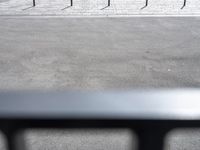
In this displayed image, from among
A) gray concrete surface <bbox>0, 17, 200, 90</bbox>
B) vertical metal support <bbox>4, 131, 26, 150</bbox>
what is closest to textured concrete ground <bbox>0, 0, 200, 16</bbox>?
gray concrete surface <bbox>0, 17, 200, 90</bbox>

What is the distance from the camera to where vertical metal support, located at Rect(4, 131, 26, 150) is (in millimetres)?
1143

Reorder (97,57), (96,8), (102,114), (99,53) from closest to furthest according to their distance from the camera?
(102,114)
(97,57)
(99,53)
(96,8)

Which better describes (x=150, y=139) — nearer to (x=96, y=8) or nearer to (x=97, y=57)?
(x=97, y=57)

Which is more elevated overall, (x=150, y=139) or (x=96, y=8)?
(x=150, y=139)

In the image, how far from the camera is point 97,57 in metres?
8.16

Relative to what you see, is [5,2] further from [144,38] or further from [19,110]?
[19,110]

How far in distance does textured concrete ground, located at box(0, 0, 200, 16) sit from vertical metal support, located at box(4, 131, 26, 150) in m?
12.3

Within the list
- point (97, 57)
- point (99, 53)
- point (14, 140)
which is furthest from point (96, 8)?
point (14, 140)

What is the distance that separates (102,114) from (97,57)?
7.10m

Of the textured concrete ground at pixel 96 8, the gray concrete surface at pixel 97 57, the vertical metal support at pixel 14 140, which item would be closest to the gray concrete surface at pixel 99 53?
the gray concrete surface at pixel 97 57

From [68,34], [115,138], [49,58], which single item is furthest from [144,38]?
[115,138]

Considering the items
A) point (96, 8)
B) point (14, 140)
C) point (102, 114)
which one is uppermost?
point (102, 114)

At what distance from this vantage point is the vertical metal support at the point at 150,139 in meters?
1.12

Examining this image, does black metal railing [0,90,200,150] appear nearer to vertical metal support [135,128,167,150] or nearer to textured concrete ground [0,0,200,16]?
vertical metal support [135,128,167,150]
